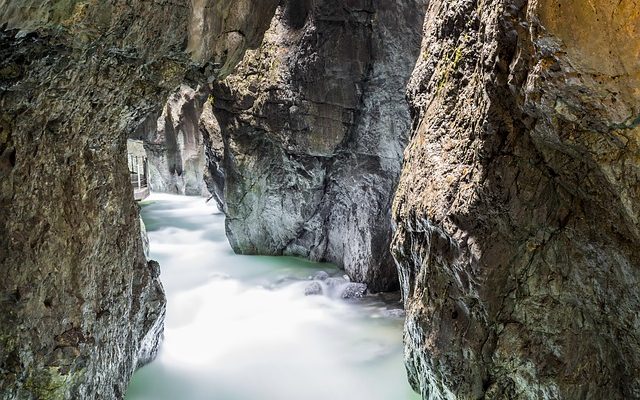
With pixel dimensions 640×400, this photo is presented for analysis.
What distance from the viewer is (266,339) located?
31.4ft

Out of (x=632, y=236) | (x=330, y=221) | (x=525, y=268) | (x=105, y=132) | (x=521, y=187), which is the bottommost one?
(x=330, y=221)

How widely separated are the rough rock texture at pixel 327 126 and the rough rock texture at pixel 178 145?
13.2 m

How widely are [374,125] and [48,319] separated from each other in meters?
8.33

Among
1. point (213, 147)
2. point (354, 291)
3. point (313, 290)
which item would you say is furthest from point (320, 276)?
point (213, 147)

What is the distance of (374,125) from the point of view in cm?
1158

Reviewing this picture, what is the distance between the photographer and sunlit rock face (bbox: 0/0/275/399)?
14.0ft

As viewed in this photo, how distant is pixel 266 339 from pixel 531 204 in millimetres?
6671

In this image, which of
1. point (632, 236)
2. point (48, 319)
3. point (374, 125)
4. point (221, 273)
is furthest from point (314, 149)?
point (632, 236)

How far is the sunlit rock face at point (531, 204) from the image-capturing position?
310cm

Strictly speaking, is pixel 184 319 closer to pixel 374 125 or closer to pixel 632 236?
pixel 374 125

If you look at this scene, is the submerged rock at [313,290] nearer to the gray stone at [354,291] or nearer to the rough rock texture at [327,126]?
the gray stone at [354,291]

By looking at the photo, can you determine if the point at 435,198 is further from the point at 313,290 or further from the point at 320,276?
the point at 320,276

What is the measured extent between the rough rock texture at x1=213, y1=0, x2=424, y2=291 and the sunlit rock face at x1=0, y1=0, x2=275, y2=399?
5062mm

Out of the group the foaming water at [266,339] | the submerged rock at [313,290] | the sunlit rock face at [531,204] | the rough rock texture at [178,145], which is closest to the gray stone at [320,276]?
the foaming water at [266,339]
